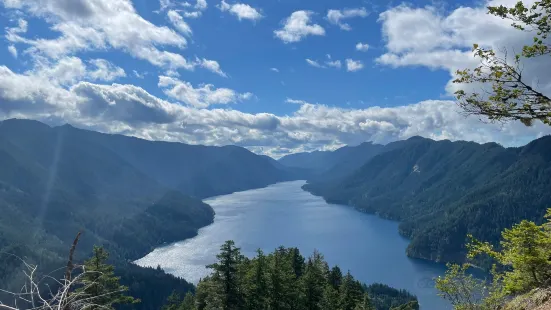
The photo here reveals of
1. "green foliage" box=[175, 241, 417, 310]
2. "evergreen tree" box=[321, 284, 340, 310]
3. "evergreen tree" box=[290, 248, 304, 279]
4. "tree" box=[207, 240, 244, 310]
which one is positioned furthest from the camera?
"evergreen tree" box=[290, 248, 304, 279]

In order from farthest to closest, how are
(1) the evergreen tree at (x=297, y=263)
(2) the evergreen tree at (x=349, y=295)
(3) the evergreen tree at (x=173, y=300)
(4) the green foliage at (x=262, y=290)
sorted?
(3) the evergreen tree at (x=173, y=300) < (1) the evergreen tree at (x=297, y=263) < (2) the evergreen tree at (x=349, y=295) < (4) the green foliage at (x=262, y=290)

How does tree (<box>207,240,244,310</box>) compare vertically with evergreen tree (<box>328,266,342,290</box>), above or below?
above

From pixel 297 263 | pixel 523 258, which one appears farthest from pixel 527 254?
pixel 297 263

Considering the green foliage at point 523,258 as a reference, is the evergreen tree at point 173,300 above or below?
below

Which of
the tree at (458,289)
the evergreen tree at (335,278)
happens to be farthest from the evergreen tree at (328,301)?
the tree at (458,289)

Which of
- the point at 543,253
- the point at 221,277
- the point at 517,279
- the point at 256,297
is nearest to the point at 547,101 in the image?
the point at 543,253

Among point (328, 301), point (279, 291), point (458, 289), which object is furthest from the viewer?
point (328, 301)

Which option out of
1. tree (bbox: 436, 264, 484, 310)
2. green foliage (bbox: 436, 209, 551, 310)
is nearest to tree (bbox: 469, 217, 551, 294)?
green foliage (bbox: 436, 209, 551, 310)

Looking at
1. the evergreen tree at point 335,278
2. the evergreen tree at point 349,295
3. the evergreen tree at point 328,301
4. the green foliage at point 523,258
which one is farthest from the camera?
the evergreen tree at point 335,278

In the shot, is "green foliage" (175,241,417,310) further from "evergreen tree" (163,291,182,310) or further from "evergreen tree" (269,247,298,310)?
"evergreen tree" (163,291,182,310)

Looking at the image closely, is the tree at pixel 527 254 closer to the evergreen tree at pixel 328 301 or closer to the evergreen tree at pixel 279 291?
the evergreen tree at pixel 279 291

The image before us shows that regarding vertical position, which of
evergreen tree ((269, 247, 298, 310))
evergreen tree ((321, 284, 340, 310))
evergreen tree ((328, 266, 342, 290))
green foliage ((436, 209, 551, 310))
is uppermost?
green foliage ((436, 209, 551, 310))

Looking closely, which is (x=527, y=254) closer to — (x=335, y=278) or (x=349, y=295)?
(x=349, y=295)
